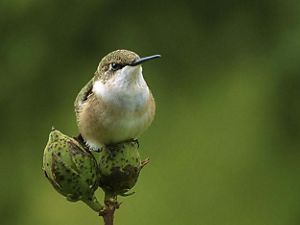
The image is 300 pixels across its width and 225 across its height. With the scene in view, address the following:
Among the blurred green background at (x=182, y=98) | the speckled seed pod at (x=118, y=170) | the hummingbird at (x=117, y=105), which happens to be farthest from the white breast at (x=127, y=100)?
the blurred green background at (x=182, y=98)

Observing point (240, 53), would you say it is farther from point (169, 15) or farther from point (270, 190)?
point (270, 190)

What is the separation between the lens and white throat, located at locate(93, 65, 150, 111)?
1.48 m

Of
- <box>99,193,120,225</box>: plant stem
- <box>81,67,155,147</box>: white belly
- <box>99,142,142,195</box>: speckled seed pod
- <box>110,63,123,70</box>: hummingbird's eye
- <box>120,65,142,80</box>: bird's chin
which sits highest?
<box>110,63,123,70</box>: hummingbird's eye

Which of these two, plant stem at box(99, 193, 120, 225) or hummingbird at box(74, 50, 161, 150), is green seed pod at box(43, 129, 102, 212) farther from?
hummingbird at box(74, 50, 161, 150)

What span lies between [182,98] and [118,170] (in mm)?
2674

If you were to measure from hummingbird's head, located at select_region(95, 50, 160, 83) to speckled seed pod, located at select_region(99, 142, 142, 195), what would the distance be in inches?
8.3

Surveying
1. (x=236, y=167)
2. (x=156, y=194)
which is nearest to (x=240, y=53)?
(x=236, y=167)

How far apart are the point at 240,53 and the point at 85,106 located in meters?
2.64

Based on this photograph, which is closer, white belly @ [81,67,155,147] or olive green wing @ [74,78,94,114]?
white belly @ [81,67,155,147]

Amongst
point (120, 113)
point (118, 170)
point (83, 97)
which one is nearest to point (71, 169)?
point (118, 170)

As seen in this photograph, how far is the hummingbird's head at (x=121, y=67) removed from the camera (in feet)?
4.86

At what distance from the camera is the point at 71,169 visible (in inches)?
48.9

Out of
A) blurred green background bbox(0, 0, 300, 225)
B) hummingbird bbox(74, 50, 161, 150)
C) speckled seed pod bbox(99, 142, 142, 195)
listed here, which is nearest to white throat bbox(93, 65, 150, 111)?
hummingbird bbox(74, 50, 161, 150)

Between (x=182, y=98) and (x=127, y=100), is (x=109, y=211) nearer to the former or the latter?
(x=127, y=100)
